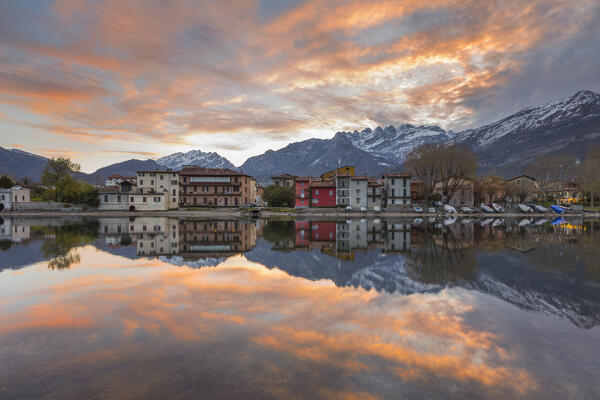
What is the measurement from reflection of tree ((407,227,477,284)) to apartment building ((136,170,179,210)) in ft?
256

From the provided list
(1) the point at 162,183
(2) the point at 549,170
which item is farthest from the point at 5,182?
(2) the point at 549,170

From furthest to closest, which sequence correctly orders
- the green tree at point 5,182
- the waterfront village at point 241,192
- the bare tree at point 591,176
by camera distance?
the bare tree at point 591,176, the green tree at point 5,182, the waterfront village at point 241,192

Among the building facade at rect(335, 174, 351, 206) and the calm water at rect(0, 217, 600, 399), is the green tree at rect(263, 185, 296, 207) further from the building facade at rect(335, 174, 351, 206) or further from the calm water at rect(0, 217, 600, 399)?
the calm water at rect(0, 217, 600, 399)

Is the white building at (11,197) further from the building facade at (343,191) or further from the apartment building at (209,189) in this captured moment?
the building facade at (343,191)

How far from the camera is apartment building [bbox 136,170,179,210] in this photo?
87.2 metres

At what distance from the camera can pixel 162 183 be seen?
3460 inches

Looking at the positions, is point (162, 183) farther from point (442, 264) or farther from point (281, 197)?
point (442, 264)

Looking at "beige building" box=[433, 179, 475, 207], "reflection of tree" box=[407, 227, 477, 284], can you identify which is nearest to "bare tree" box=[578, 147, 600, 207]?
"beige building" box=[433, 179, 475, 207]

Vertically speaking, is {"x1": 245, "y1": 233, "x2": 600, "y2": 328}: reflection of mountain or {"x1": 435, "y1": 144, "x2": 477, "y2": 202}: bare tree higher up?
{"x1": 435, "y1": 144, "x2": 477, "y2": 202}: bare tree

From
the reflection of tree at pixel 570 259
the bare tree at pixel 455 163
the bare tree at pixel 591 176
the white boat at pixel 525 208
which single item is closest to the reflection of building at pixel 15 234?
the reflection of tree at pixel 570 259

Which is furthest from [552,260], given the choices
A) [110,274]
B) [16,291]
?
[16,291]

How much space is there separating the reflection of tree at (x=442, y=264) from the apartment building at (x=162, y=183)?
78.1 m

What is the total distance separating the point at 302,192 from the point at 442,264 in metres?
65.7

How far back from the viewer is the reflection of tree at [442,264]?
1405cm
